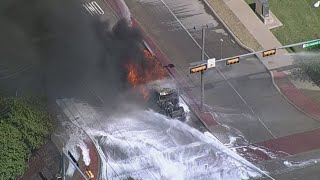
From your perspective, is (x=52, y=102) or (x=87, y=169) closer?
(x=87, y=169)

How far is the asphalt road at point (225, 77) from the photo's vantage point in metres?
56.2

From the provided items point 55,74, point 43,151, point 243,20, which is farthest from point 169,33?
point 43,151

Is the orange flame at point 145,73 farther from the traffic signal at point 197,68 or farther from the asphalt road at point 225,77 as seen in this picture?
the traffic signal at point 197,68

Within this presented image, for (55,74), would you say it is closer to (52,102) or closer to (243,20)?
(52,102)

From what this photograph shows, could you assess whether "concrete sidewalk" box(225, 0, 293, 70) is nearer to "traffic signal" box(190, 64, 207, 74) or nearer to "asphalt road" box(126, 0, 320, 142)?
"asphalt road" box(126, 0, 320, 142)

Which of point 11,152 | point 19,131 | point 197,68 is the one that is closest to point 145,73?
point 197,68

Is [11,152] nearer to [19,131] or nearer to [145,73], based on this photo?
[19,131]

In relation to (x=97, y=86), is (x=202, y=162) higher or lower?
lower

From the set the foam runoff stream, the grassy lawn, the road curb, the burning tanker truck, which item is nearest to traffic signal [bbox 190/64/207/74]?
the burning tanker truck

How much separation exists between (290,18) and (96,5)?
1362cm

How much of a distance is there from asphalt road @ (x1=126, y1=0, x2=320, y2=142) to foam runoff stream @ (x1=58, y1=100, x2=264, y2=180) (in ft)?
7.20

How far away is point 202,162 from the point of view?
5303cm

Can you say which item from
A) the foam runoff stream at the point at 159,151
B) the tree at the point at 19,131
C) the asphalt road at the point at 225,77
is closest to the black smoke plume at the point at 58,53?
the foam runoff stream at the point at 159,151

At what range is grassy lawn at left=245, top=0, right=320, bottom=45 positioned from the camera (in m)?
62.6
